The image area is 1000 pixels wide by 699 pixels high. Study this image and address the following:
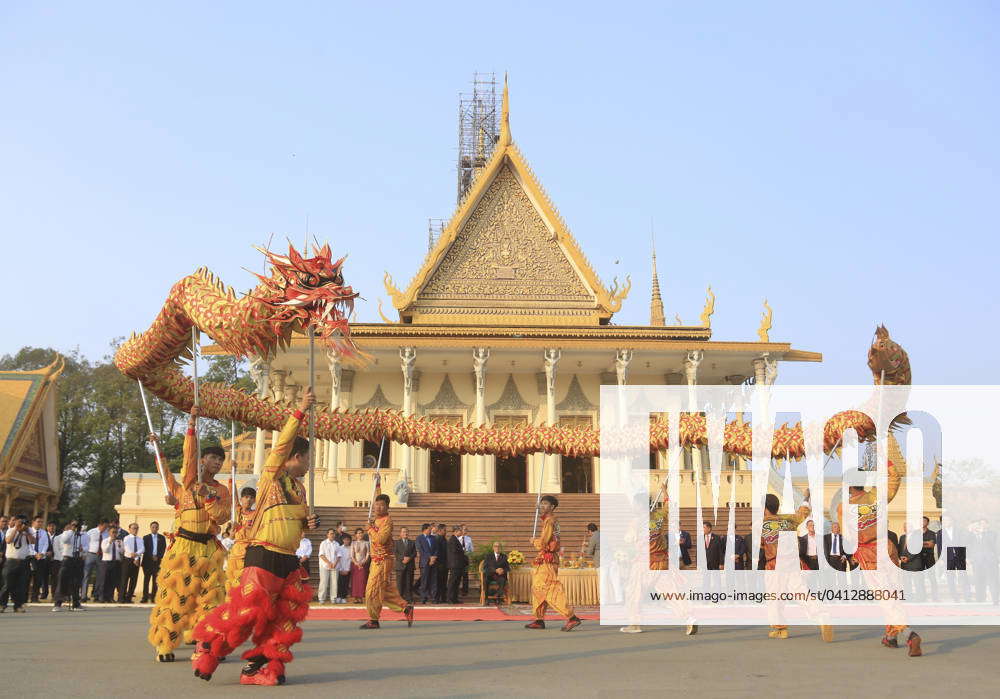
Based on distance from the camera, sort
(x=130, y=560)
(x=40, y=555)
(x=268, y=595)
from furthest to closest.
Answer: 1. (x=130, y=560)
2. (x=40, y=555)
3. (x=268, y=595)

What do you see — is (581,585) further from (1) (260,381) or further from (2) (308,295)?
(1) (260,381)

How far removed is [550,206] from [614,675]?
24.7 meters

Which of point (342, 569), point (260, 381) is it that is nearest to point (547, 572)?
point (342, 569)

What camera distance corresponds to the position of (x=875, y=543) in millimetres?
8000

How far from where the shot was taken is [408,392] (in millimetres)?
27250

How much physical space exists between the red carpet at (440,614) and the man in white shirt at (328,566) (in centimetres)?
96

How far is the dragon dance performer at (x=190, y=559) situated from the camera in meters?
6.84

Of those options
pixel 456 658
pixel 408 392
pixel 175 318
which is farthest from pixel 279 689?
pixel 408 392

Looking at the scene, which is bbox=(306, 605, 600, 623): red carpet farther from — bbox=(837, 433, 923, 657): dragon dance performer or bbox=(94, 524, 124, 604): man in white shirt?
bbox=(837, 433, 923, 657): dragon dance performer

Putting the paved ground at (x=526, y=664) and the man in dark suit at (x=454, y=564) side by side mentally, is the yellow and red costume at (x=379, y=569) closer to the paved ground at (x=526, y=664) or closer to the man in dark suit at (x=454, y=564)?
the paved ground at (x=526, y=664)

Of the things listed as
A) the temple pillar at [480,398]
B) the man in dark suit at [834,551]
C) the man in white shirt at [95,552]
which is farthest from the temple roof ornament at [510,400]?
the man in white shirt at [95,552]

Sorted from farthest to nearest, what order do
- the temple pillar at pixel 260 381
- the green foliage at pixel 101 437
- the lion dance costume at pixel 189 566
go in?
the green foliage at pixel 101 437 → the temple pillar at pixel 260 381 → the lion dance costume at pixel 189 566

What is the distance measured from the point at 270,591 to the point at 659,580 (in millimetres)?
5362

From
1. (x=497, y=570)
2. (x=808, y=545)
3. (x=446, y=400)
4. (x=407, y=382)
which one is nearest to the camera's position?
(x=808, y=545)
